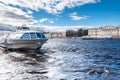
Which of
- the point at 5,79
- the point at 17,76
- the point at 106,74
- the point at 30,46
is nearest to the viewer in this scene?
the point at 5,79

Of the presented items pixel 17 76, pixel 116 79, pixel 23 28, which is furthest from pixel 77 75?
pixel 23 28

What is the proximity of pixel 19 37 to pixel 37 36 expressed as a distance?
3727 millimetres

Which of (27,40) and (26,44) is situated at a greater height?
(27,40)

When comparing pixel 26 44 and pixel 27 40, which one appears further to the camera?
pixel 26 44

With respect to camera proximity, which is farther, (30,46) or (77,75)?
(30,46)

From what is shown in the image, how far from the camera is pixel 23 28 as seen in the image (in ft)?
226

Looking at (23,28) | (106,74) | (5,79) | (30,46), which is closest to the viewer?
(5,79)

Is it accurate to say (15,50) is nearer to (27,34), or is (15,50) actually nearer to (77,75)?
(27,34)

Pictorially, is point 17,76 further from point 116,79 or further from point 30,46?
point 30,46

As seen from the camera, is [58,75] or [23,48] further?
[23,48]

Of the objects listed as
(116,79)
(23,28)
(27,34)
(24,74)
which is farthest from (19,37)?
(116,79)

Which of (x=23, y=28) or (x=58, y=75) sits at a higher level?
(x=23, y=28)

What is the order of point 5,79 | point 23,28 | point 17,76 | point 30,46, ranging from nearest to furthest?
point 5,79, point 17,76, point 30,46, point 23,28

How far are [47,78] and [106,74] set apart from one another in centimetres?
644
